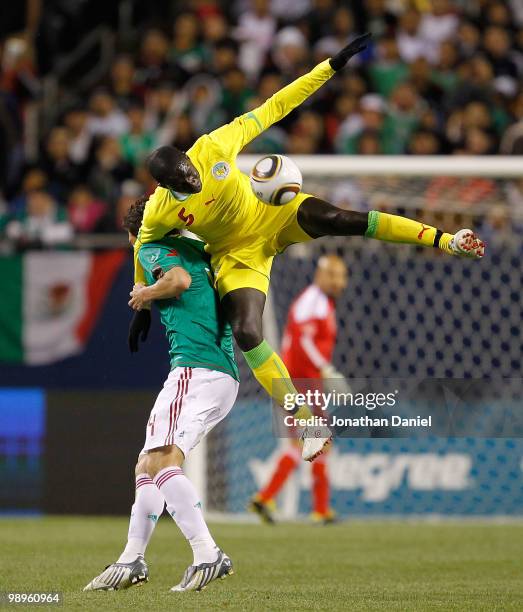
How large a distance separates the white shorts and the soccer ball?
3.87 feet

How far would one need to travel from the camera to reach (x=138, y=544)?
21.5ft

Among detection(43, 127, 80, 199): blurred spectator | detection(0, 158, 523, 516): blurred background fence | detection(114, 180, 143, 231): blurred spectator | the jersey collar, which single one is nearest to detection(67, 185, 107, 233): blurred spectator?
detection(114, 180, 143, 231): blurred spectator

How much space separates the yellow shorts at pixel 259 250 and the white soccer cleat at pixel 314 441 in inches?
35.8

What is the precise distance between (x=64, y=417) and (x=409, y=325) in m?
3.21

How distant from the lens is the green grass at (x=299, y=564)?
6137 millimetres

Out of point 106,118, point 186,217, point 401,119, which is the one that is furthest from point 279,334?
point 186,217

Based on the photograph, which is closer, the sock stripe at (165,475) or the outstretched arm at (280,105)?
the sock stripe at (165,475)

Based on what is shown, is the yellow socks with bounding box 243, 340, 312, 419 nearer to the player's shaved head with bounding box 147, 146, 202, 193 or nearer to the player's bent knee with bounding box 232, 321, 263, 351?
the player's bent knee with bounding box 232, 321, 263, 351

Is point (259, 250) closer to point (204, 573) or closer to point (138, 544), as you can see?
point (138, 544)

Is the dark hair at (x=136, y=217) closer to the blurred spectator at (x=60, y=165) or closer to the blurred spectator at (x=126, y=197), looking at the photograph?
the blurred spectator at (x=126, y=197)

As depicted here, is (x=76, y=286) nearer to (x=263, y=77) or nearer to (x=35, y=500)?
(x=35, y=500)

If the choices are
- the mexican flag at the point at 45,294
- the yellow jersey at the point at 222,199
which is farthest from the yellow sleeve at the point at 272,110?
the mexican flag at the point at 45,294

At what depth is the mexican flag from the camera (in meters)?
12.0

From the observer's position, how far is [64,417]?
11969 mm
